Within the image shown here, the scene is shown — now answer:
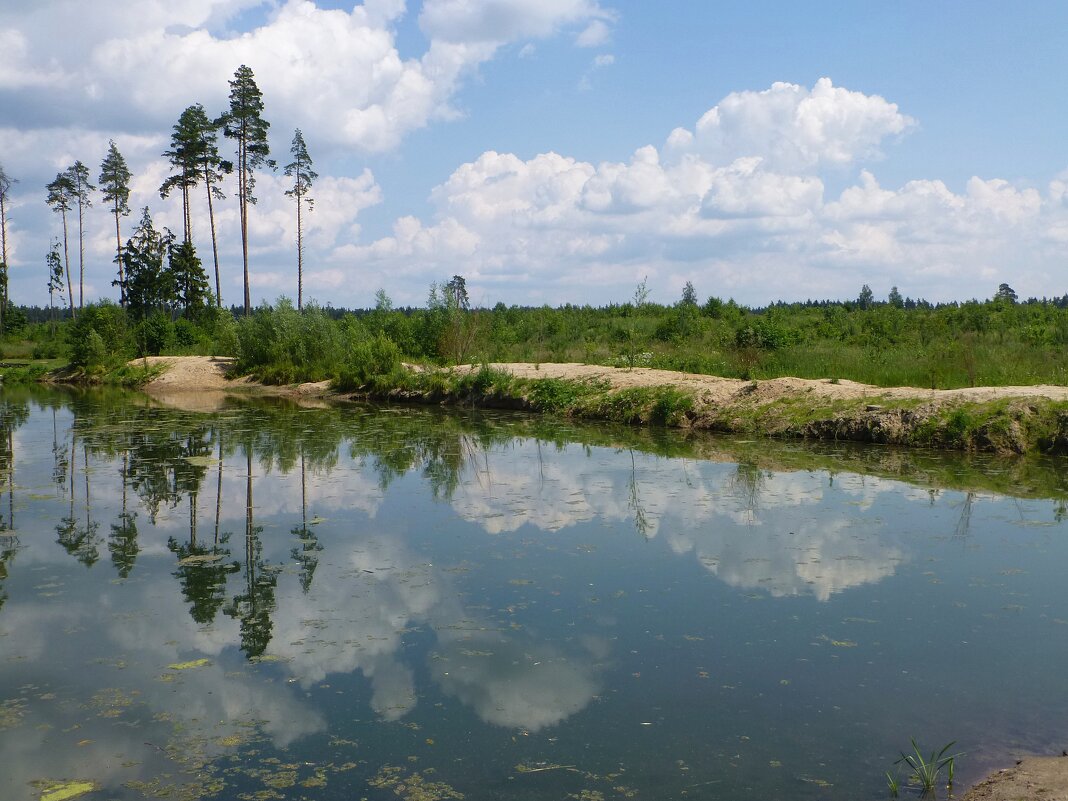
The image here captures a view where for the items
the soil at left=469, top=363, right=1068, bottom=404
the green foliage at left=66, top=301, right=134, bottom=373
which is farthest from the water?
the green foliage at left=66, top=301, right=134, bottom=373

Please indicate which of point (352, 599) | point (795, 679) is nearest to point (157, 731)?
point (352, 599)

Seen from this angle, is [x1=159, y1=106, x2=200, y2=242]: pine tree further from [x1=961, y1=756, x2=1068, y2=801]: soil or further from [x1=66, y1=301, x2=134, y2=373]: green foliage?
[x1=961, y1=756, x2=1068, y2=801]: soil

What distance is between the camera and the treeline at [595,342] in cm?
1961

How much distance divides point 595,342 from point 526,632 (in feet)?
94.1

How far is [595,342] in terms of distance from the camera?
34625mm

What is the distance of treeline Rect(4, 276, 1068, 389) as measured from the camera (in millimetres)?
19609

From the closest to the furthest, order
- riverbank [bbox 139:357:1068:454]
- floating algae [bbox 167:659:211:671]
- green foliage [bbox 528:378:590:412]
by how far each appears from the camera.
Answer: floating algae [bbox 167:659:211:671] < riverbank [bbox 139:357:1068:454] < green foliage [bbox 528:378:590:412]

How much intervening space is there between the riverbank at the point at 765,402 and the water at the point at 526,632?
1883mm

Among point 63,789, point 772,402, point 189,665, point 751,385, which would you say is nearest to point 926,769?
point 63,789

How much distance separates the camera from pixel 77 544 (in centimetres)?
898

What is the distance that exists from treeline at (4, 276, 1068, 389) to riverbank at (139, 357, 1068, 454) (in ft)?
5.26

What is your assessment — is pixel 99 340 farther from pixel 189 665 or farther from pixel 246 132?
pixel 189 665

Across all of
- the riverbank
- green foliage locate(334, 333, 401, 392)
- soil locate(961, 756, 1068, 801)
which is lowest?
soil locate(961, 756, 1068, 801)

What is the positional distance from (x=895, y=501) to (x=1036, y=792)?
23.3 ft
